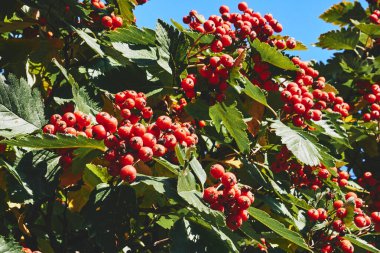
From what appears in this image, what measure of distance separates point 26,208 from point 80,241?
15.5 inches

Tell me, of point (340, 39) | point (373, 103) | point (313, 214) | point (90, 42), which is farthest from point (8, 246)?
point (340, 39)

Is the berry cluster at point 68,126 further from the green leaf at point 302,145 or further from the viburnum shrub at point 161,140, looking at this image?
the green leaf at point 302,145

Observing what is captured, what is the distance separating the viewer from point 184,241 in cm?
213

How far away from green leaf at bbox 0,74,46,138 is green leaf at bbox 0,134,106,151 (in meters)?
0.34

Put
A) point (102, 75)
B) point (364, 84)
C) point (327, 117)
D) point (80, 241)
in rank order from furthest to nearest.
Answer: point (364, 84), point (327, 117), point (102, 75), point (80, 241)

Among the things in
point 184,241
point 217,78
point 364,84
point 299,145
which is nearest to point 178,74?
point 217,78

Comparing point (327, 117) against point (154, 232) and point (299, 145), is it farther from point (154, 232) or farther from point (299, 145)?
point (154, 232)

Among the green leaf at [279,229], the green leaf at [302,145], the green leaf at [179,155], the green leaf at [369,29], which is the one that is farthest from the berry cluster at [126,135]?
the green leaf at [369,29]

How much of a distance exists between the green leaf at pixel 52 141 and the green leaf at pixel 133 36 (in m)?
0.94

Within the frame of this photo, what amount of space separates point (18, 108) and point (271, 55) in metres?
1.48

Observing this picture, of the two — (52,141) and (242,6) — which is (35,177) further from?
(242,6)

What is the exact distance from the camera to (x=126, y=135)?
202cm

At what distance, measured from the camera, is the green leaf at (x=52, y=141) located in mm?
1777

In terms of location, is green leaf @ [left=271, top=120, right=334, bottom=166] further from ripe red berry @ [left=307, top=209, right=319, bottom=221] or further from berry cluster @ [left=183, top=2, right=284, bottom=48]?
berry cluster @ [left=183, top=2, right=284, bottom=48]
